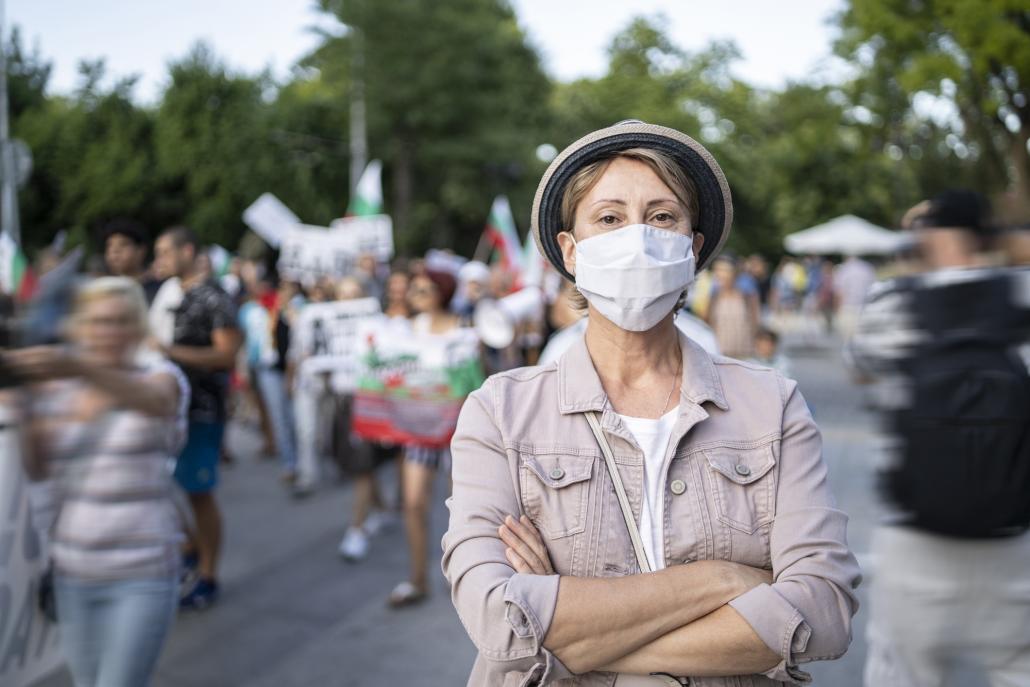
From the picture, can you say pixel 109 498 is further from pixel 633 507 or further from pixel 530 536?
pixel 633 507

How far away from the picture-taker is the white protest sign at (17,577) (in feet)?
10.3

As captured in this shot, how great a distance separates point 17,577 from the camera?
317 centimetres

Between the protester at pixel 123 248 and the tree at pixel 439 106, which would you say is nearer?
the protester at pixel 123 248

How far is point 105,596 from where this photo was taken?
293cm

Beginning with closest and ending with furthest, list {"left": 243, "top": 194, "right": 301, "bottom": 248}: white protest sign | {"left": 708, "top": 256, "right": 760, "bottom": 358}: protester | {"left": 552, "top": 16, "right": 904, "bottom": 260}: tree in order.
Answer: {"left": 708, "top": 256, "right": 760, "bottom": 358}: protester, {"left": 243, "top": 194, "right": 301, "bottom": 248}: white protest sign, {"left": 552, "top": 16, "right": 904, "bottom": 260}: tree

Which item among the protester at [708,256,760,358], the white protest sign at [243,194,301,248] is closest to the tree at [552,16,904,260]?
the white protest sign at [243,194,301,248]

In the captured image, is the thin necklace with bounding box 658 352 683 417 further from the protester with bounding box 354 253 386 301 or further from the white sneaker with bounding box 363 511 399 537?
the protester with bounding box 354 253 386 301

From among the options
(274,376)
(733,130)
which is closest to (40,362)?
(274,376)

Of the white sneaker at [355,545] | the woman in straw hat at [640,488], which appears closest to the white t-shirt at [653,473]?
the woman in straw hat at [640,488]

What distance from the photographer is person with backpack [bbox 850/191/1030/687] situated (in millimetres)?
2490

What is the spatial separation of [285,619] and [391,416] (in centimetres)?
136

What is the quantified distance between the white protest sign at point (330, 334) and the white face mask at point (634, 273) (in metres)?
6.00

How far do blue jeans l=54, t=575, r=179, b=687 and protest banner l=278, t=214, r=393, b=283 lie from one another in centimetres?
805

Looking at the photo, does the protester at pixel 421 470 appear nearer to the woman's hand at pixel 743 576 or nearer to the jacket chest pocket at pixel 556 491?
the jacket chest pocket at pixel 556 491
